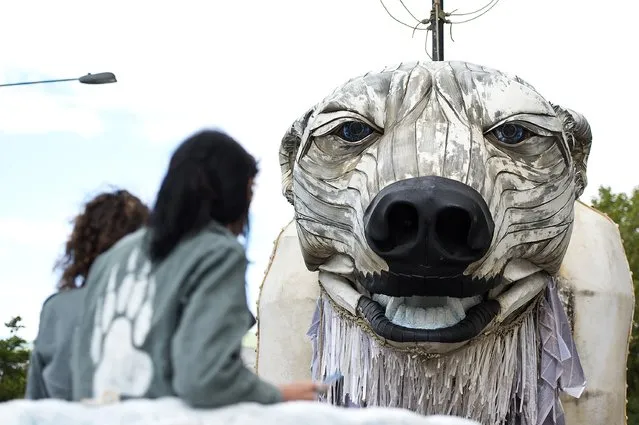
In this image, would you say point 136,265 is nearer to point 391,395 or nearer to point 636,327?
point 391,395

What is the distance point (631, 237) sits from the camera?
1571 centimetres

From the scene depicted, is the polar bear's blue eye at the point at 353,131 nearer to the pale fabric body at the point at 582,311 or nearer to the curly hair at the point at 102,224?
the pale fabric body at the point at 582,311

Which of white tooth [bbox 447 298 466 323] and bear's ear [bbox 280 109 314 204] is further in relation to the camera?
bear's ear [bbox 280 109 314 204]

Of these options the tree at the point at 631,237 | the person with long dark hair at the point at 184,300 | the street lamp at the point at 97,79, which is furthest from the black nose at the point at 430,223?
the tree at the point at 631,237

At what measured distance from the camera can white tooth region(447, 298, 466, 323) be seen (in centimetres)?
340

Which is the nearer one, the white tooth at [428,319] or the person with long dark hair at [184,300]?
the person with long dark hair at [184,300]

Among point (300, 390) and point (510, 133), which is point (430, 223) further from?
point (300, 390)

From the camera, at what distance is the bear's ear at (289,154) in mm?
3949

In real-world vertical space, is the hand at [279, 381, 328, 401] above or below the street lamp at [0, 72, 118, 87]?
below

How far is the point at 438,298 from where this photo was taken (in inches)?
133

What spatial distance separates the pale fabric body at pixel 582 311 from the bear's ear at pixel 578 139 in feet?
1.62

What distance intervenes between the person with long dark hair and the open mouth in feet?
5.36

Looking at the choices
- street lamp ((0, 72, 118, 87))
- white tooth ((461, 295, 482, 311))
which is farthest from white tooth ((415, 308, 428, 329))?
street lamp ((0, 72, 118, 87))

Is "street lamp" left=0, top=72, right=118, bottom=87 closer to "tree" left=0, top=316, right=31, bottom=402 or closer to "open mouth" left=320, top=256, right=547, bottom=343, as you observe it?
"open mouth" left=320, top=256, right=547, bottom=343
